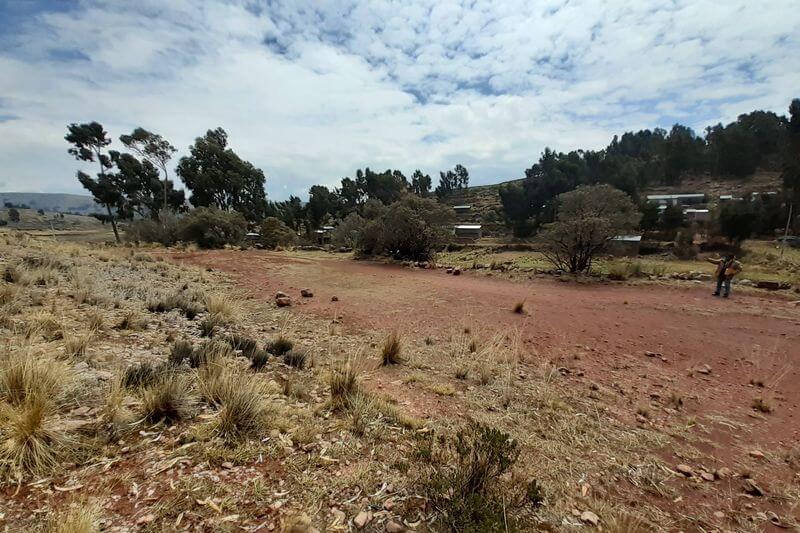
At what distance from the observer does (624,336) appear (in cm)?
762

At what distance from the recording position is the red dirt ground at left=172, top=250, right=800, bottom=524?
4.73m

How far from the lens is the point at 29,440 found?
2463mm

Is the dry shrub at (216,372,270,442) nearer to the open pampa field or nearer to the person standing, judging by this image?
the open pampa field

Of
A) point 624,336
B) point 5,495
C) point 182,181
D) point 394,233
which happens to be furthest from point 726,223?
point 182,181

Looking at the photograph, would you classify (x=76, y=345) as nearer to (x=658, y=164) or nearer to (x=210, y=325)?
(x=210, y=325)

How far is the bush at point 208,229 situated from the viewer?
93.9 feet

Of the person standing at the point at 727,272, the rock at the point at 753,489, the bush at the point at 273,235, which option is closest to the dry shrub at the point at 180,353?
the rock at the point at 753,489

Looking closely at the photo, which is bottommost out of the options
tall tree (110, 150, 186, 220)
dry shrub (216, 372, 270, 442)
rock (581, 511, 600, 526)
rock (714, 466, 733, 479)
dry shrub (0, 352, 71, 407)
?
rock (714, 466, 733, 479)

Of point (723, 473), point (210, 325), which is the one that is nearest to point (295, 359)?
point (210, 325)

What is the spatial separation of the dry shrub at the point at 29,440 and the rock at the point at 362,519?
2167 millimetres

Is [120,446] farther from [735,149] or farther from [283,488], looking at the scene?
[735,149]

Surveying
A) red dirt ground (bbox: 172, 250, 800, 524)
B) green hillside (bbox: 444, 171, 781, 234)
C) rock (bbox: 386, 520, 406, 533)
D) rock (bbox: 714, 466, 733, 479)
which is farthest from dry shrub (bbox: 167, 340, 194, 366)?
green hillside (bbox: 444, 171, 781, 234)

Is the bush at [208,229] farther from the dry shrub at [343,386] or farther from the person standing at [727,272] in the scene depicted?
the person standing at [727,272]

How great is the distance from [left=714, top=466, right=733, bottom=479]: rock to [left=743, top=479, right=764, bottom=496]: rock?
5.5 inches
